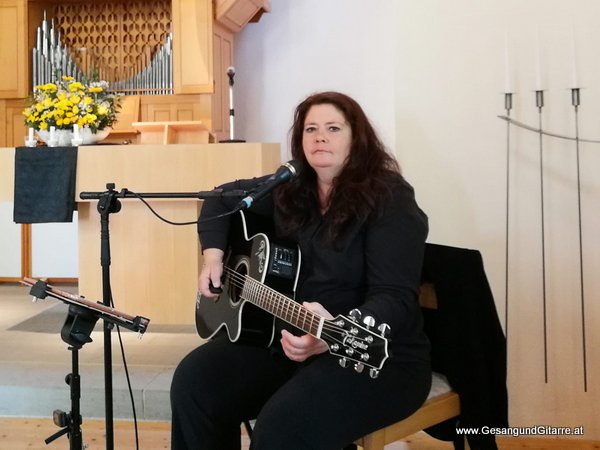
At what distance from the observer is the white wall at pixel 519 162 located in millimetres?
2436

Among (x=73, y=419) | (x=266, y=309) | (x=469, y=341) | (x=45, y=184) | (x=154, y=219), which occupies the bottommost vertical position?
(x=73, y=419)

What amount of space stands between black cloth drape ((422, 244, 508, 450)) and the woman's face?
422 millimetres

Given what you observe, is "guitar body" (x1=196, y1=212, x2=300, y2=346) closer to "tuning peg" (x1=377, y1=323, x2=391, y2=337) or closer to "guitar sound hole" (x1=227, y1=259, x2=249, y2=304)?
"guitar sound hole" (x1=227, y1=259, x2=249, y2=304)

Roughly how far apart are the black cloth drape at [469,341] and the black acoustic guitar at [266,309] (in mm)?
445

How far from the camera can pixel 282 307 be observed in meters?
1.68

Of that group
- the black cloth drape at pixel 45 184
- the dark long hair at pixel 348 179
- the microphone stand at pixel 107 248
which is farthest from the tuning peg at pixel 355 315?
the black cloth drape at pixel 45 184

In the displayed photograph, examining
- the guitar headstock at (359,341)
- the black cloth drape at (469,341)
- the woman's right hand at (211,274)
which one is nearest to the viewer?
the guitar headstock at (359,341)

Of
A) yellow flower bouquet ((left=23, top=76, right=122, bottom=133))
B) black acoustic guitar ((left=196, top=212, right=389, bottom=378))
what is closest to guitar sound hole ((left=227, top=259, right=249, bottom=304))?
black acoustic guitar ((left=196, top=212, right=389, bottom=378))

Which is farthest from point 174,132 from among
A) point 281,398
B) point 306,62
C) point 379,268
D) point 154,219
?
point 281,398

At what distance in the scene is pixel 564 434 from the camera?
247 cm

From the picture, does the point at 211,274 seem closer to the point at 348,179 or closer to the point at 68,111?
the point at 348,179

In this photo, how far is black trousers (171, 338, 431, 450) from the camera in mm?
1562

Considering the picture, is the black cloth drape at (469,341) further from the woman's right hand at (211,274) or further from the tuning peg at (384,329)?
the woman's right hand at (211,274)

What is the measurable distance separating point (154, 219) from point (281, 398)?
6.39 feet
